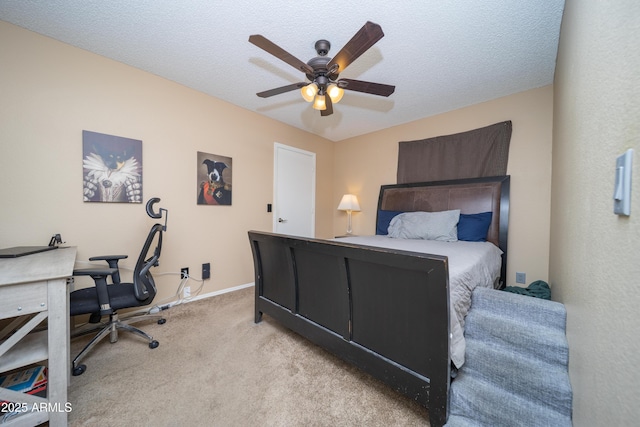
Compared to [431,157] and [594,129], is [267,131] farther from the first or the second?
[594,129]

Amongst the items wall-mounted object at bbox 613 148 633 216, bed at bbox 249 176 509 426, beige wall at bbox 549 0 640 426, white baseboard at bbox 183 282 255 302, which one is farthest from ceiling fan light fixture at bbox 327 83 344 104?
white baseboard at bbox 183 282 255 302

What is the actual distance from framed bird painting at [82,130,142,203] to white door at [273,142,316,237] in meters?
1.72

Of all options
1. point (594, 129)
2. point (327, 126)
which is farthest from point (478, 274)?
point (327, 126)

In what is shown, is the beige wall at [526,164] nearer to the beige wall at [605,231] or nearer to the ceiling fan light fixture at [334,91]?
the beige wall at [605,231]

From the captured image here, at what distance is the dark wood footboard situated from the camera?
1110mm

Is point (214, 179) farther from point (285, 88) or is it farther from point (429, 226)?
point (429, 226)

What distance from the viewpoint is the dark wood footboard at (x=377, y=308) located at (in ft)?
3.64

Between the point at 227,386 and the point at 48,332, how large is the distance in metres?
0.96

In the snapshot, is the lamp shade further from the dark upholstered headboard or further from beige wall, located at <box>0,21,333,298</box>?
beige wall, located at <box>0,21,333,298</box>

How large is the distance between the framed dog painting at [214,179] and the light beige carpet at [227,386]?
4.99ft

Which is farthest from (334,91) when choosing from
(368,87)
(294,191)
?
(294,191)

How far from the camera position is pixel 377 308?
A: 135 centimetres

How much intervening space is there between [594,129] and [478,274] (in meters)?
1.14

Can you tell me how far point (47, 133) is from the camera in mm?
1926
